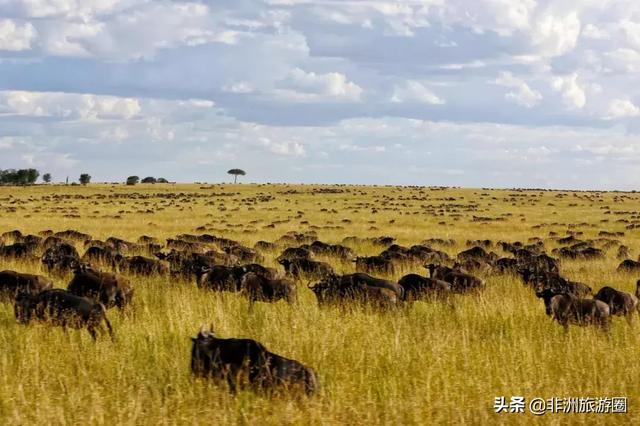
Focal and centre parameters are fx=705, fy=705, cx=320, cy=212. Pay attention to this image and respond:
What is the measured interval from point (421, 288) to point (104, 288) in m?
5.94

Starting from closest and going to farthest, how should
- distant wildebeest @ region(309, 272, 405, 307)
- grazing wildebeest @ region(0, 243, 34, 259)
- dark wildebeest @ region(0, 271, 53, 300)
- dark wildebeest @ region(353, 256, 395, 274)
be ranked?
dark wildebeest @ region(0, 271, 53, 300) → distant wildebeest @ region(309, 272, 405, 307) → dark wildebeest @ region(353, 256, 395, 274) → grazing wildebeest @ region(0, 243, 34, 259)

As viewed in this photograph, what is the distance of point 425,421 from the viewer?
274 inches

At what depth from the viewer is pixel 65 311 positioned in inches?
383

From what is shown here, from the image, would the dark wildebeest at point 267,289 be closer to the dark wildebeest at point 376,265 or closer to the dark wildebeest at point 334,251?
the dark wildebeest at point 376,265

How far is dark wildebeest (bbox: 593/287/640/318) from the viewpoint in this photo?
40.4 ft

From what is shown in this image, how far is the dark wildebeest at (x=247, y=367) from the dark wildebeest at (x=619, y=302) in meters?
7.18

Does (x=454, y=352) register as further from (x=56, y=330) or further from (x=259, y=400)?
(x=56, y=330)

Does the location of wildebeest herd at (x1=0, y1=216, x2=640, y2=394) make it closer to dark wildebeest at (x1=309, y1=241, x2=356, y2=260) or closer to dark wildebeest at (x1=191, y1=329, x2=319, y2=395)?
dark wildebeest at (x1=191, y1=329, x2=319, y2=395)

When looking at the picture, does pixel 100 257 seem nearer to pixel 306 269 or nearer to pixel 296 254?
pixel 306 269

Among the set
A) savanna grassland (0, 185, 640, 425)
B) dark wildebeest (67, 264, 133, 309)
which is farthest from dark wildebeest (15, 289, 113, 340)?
dark wildebeest (67, 264, 133, 309)

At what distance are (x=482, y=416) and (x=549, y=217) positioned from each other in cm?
5217

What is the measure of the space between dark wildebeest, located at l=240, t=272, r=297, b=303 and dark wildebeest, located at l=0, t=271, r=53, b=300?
11.6 ft

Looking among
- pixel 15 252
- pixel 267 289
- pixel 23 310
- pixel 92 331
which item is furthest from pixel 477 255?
pixel 23 310

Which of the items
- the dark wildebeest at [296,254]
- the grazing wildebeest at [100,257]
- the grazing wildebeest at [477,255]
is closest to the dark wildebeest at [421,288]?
the grazing wildebeest at [100,257]
